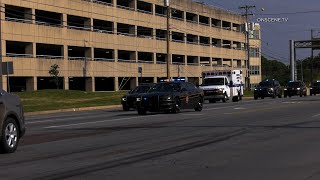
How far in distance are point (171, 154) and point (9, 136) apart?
12.2 ft

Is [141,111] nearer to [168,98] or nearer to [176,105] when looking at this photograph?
[168,98]

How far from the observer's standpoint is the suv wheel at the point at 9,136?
12586 millimetres

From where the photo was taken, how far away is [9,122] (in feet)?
42.3

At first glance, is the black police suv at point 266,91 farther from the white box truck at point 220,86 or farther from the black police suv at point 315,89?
the black police suv at point 315,89

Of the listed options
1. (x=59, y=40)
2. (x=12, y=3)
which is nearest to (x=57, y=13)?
(x=59, y=40)

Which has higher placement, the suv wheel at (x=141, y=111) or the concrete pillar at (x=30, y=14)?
the concrete pillar at (x=30, y=14)

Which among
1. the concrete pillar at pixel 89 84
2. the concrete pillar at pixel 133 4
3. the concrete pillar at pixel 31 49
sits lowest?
the concrete pillar at pixel 89 84

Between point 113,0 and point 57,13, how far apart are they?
11047 millimetres

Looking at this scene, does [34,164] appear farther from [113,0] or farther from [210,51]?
[210,51]

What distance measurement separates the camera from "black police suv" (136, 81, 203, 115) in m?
27.0

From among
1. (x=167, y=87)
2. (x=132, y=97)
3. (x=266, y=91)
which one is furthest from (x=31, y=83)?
(x=167, y=87)

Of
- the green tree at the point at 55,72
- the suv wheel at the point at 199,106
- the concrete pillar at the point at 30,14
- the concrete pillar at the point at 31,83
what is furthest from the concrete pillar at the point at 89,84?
the suv wheel at the point at 199,106

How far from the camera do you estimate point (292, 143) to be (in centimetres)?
1395

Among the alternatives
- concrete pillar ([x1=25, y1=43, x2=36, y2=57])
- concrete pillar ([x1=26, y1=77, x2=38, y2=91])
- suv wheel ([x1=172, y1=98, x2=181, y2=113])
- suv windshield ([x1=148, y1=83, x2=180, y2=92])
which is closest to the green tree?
concrete pillar ([x1=26, y1=77, x2=38, y2=91])
